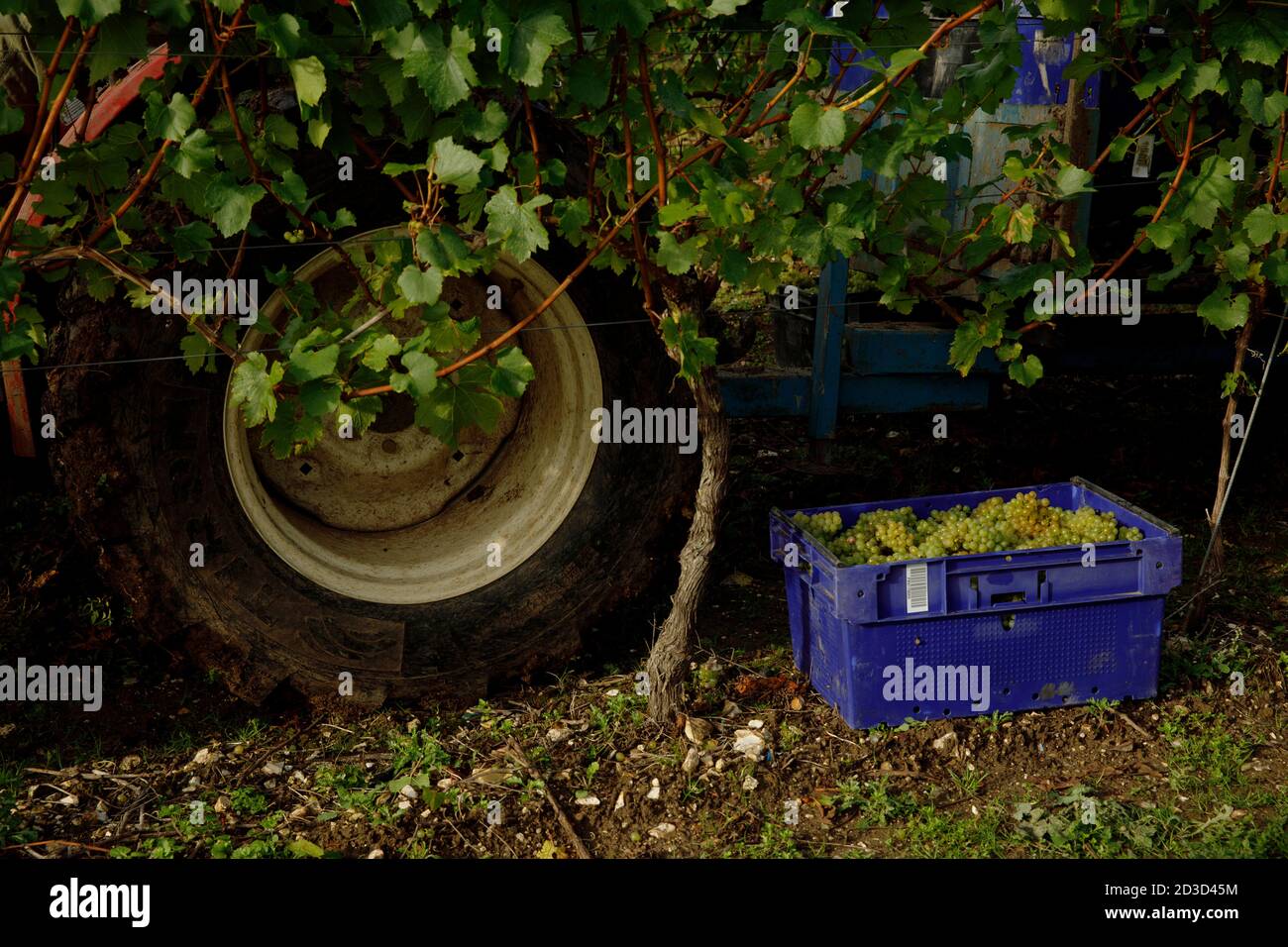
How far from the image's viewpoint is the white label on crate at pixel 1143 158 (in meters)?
3.74

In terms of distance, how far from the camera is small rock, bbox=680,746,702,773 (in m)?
3.31

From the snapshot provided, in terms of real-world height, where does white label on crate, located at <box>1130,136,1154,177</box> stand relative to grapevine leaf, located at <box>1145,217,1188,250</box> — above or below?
above

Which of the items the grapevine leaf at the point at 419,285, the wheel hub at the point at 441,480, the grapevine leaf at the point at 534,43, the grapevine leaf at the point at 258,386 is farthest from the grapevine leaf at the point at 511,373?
the wheel hub at the point at 441,480

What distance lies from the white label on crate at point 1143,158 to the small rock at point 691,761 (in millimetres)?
1973

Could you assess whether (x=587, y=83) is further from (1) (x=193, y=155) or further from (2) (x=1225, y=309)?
(2) (x=1225, y=309)

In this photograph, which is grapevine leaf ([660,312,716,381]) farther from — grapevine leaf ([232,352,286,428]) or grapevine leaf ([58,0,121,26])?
grapevine leaf ([58,0,121,26])

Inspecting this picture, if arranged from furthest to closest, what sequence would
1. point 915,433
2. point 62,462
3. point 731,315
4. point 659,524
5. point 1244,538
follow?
point 731,315, point 915,433, point 1244,538, point 659,524, point 62,462

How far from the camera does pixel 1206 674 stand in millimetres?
3701

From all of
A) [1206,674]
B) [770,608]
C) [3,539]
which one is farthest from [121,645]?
[1206,674]

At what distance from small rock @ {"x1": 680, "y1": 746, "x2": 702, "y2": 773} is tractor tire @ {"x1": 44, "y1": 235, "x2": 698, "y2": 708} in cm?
45

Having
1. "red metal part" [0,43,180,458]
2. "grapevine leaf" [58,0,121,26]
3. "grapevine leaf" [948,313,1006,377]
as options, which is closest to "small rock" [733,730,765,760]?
"grapevine leaf" [948,313,1006,377]

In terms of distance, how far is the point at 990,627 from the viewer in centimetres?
339
